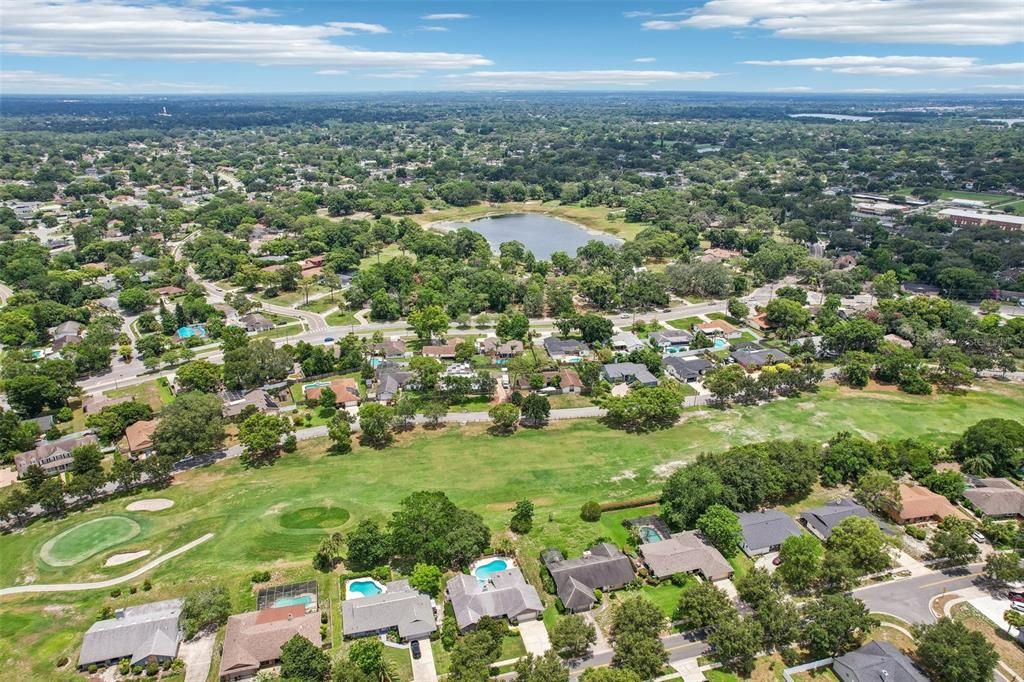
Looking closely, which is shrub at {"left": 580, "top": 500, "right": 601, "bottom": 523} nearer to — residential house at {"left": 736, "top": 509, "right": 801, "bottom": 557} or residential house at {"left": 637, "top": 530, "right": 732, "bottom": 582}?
residential house at {"left": 637, "top": 530, "right": 732, "bottom": 582}

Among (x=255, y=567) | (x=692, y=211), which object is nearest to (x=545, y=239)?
(x=692, y=211)

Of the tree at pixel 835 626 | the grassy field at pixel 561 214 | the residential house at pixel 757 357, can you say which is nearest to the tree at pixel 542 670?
the tree at pixel 835 626

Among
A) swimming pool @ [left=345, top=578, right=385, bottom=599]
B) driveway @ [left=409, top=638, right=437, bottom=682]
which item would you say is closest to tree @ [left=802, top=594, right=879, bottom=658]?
driveway @ [left=409, top=638, right=437, bottom=682]

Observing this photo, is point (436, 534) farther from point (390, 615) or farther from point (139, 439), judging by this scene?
point (139, 439)

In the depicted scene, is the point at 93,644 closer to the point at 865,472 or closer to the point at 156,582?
the point at 156,582

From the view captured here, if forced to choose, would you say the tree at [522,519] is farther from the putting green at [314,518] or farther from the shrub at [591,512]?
the putting green at [314,518]

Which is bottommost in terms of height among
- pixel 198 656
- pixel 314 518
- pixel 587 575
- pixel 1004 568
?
pixel 198 656

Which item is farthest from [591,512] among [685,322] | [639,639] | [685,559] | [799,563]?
[685,322]
